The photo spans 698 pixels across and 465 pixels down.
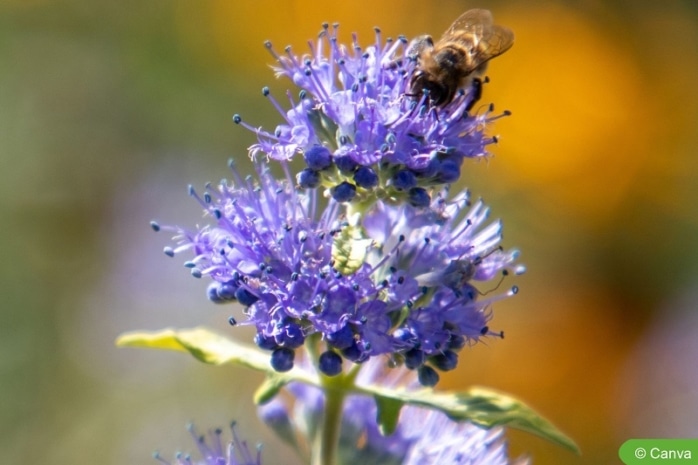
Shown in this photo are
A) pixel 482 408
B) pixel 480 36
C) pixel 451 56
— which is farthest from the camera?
pixel 480 36

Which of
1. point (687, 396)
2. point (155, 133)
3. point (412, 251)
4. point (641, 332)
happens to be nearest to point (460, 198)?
point (412, 251)

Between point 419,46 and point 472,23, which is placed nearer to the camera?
point 419,46

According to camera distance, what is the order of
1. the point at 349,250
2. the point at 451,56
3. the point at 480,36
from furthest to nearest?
the point at 480,36 < the point at 451,56 < the point at 349,250

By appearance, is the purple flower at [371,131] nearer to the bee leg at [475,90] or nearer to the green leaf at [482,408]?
the bee leg at [475,90]

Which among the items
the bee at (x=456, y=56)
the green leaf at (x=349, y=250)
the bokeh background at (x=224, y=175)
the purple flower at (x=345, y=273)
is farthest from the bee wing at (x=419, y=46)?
the bokeh background at (x=224, y=175)

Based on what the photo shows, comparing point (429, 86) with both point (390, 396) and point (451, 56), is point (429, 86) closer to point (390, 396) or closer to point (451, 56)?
point (451, 56)

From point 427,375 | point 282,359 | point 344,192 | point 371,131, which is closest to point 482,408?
point 427,375

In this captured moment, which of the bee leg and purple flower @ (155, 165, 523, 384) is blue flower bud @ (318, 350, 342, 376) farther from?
the bee leg
